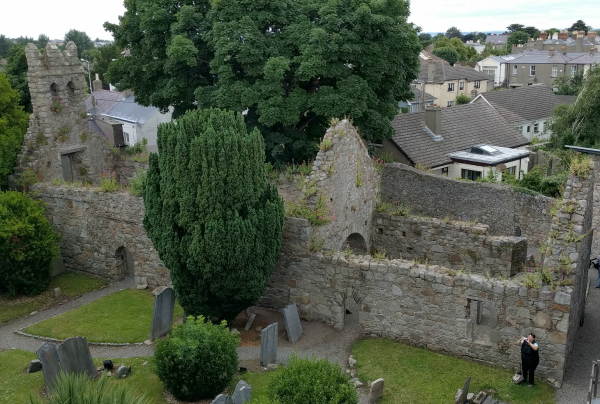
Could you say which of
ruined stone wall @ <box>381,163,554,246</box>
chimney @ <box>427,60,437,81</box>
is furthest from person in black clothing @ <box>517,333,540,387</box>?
chimney @ <box>427,60,437,81</box>

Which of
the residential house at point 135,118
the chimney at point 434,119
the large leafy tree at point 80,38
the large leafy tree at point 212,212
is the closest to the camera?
the large leafy tree at point 212,212

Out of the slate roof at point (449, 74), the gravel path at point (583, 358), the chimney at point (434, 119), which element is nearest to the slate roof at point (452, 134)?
the chimney at point (434, 119)

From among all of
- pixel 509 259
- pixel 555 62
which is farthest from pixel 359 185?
pixel 555 62

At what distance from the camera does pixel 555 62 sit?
7238 cm

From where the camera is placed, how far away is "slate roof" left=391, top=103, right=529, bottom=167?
1111 inches

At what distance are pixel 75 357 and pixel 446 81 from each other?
171 feet

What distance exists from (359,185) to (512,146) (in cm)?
1899

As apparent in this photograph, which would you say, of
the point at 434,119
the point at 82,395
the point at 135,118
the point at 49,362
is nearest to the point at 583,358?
the point at 82,395

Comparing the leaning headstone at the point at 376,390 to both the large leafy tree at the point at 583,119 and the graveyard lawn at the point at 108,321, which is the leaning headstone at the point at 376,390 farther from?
the large leafy tree at the point at 583,119

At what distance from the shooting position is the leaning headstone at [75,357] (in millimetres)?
12289

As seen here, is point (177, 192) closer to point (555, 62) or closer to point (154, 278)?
point (154, 278)

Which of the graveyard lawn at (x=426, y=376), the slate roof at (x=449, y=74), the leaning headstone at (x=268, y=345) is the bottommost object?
the graveyard lawn at (x=426, y=376)

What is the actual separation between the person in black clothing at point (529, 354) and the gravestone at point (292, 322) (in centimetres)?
509

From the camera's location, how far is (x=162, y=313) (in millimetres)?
14758
